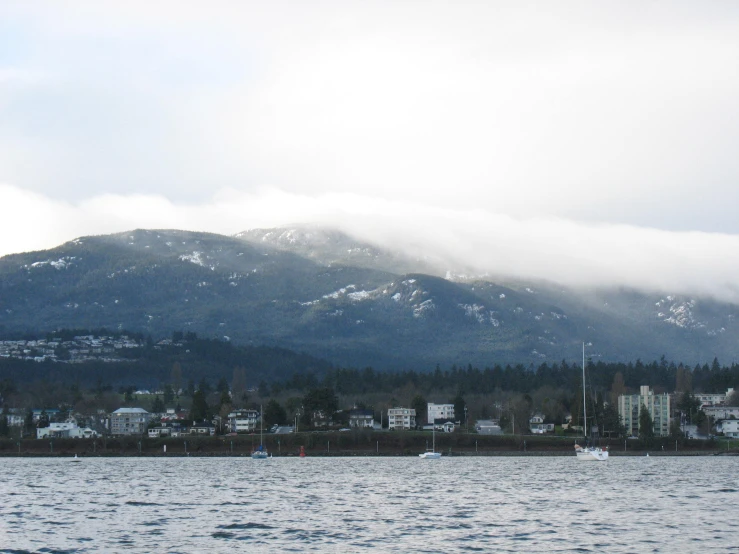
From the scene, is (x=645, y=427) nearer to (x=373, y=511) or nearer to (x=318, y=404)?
(x=318, y=404)

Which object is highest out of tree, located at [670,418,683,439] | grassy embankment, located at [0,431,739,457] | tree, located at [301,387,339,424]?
tree, located at [301,387,339,424]

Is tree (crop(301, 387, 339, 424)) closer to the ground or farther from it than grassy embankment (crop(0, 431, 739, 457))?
farther from it

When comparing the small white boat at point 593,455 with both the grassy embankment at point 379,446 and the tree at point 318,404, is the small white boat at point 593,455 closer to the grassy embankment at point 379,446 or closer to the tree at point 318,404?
the grassy embankment at point 379,446

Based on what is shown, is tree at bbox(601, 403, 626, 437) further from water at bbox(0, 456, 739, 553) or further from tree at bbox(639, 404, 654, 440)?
water at bbox(0, 456, 739, 553)

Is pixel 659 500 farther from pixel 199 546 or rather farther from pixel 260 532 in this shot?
pixel 199 546

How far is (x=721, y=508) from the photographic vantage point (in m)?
71.8

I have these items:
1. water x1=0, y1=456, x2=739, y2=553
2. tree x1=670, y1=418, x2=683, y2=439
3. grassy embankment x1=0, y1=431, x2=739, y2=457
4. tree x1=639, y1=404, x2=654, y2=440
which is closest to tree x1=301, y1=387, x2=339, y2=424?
grassy embankment x1=0, y1=431, x2=739, y2=457

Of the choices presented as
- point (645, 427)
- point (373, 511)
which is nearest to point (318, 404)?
point (645, 427)

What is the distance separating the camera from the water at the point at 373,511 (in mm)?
55375

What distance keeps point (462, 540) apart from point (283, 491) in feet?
118

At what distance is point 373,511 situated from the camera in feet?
233

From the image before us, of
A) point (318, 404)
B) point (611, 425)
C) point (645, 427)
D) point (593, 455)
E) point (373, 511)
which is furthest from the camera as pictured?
point (318, 404)

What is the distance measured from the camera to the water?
182 ft

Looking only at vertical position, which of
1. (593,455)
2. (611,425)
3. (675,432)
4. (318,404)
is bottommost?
(593,455)
